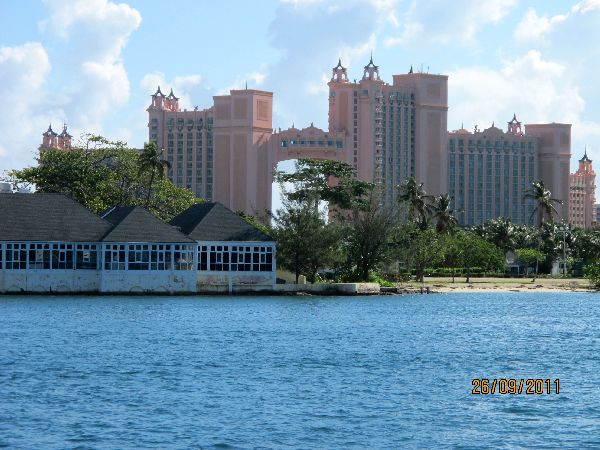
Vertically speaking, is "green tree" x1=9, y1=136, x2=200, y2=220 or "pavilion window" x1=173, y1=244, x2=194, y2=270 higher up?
"green tree" x1=9, y1=136, x2=200, y2=220

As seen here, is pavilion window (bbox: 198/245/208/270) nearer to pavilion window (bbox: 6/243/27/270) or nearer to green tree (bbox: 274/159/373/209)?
pavilion window (bbox: 6/243/27/270)

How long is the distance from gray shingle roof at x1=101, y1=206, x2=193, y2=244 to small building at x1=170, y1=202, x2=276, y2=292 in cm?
218

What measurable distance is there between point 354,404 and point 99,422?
6831mm

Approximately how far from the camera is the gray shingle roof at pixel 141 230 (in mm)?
73156

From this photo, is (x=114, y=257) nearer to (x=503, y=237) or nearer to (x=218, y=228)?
(x=218, y=228)

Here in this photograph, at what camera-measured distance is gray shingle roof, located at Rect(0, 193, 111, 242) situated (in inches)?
2869

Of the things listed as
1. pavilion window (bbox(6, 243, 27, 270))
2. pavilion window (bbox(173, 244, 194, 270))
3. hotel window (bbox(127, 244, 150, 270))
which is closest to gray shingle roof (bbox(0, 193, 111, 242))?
pavilion window (bbox(6, 243, 27, 270))

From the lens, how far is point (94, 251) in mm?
73812

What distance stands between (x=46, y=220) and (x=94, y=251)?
379cm

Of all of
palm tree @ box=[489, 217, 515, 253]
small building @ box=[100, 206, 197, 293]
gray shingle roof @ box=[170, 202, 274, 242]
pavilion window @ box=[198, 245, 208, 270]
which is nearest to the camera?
small building @ box=[100, 206, 197, 293]

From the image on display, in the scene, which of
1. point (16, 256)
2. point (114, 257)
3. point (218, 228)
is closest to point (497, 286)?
point (218, 228)

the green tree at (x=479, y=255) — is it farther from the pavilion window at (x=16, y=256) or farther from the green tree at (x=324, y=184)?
the pavilion window at (x=16, y=256)

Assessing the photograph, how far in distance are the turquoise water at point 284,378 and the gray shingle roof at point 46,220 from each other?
11251 mm

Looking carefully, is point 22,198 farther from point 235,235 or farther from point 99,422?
point 99,422
